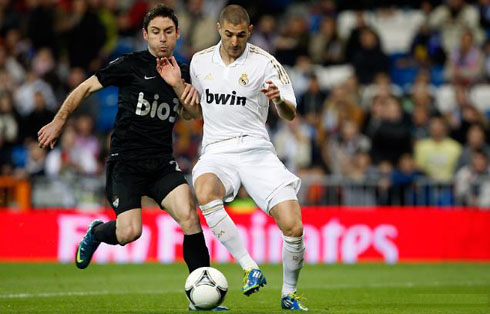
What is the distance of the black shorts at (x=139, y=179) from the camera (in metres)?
9.53

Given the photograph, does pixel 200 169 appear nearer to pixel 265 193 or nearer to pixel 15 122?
pixel 265 193

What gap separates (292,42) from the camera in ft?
65.0

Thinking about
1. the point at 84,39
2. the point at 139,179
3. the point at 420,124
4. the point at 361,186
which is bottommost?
the point at 361,186

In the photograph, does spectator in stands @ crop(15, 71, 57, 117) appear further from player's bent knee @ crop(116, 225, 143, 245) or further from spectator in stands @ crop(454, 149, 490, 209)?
player's bent knee @ crop(116, 225, 143, 245)

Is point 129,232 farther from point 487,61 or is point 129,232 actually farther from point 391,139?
point 487,61

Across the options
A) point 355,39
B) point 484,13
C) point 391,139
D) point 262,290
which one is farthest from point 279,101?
point 484,13

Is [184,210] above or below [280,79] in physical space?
below

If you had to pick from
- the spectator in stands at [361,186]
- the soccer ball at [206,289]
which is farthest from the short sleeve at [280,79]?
the spectator in stands at [361,186]

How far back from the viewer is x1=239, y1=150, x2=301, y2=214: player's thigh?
8969 millimetres

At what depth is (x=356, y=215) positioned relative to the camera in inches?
653

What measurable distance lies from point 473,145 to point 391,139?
137 centimetres

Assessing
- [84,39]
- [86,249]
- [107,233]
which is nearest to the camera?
[107,233]

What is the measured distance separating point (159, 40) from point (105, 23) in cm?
1133

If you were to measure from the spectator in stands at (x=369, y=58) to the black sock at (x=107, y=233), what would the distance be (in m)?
10.4
